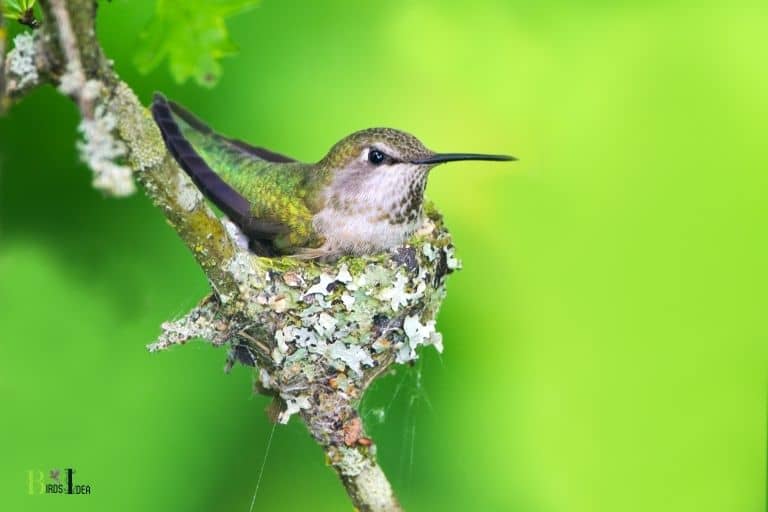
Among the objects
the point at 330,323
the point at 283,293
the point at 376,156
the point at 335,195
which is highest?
the point at 376,156

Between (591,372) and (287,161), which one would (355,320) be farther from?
(591,372)

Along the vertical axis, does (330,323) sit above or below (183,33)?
below

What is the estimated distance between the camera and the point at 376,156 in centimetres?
294

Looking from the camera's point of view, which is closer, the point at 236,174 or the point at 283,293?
the point at 283,293

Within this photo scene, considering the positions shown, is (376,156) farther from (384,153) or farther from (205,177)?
(205,177)

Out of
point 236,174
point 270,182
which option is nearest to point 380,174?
point 270,182

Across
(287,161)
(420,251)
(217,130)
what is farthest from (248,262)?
(217,130)

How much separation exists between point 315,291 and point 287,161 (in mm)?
933

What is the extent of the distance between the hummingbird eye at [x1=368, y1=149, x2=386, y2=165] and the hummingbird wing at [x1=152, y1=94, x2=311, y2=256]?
327 millimetres

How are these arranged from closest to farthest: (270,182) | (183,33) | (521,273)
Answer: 1. (183,33)
2. (270,182)
3. (521,273)

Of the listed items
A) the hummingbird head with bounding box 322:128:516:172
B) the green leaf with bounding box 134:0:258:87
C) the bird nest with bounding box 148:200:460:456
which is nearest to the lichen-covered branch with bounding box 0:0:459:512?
the bird nest with bounding box 148:200:460:456

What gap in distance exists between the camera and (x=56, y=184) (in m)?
3.62

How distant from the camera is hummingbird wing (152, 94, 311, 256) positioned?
9.02 ft

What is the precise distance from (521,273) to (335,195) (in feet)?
4.39
